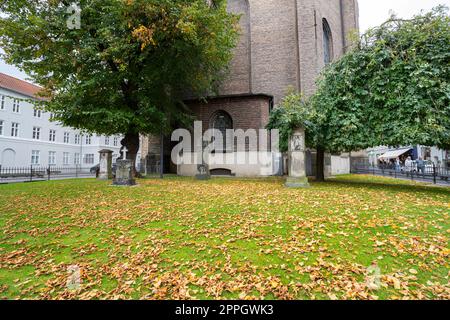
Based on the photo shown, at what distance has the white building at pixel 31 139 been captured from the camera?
86.4ft

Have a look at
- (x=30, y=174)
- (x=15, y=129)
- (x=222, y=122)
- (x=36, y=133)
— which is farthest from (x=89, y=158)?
(x=222, y=122)

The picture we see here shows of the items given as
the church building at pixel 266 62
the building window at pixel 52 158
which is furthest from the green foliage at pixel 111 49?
the building window at pixel 52 158

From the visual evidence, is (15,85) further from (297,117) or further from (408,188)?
(408,188)

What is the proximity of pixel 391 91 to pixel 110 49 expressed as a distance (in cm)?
1223

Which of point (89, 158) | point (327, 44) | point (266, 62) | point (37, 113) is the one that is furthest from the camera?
point (89, 158)

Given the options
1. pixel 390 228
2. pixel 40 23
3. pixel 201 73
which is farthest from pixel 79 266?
pixel 201 73

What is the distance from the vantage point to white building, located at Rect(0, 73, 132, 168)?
86.4 ft

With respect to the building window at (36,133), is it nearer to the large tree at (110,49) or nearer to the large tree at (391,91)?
the large tree at (110,49)

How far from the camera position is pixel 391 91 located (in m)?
8.82

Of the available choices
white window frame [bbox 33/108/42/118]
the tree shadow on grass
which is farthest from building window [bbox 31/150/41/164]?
the tree shadow on grass

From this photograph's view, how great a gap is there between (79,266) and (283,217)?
4025 mm

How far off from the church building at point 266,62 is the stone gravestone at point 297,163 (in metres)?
7.43

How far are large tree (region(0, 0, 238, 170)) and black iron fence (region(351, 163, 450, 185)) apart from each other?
14927 millimetres

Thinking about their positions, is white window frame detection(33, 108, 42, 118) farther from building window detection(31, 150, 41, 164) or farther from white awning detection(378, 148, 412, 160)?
white awning detection(378, 148, 412, 160)
